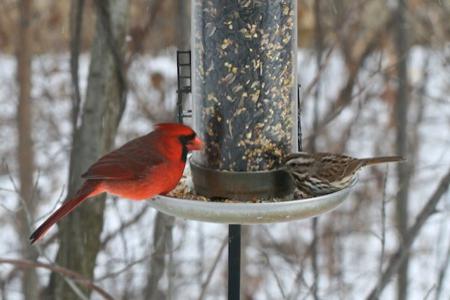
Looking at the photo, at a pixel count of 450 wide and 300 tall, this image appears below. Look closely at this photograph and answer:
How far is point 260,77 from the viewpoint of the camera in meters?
3.44

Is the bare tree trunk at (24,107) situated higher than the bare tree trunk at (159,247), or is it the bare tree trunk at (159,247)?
the bare tree trunk at (24,107)

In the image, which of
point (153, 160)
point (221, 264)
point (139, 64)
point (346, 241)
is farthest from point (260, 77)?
point (346, 241)

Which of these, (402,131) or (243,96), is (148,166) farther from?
(402,131)

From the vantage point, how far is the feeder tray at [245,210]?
298 cm

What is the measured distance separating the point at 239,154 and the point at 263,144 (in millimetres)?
111

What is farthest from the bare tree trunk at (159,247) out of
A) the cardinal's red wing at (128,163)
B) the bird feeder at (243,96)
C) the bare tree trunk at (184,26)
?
the cardinal's red wing at (128,163)

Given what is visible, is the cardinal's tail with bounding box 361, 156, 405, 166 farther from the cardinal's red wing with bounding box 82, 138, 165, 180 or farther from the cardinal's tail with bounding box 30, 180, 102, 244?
the cardinal's tail with bounding box 30, 180, 102, 244

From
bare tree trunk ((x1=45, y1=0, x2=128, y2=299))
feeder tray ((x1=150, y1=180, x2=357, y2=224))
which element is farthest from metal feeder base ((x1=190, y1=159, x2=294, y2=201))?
bare tree trunk ((x1=45, y1=0, x2=128, y2=299))

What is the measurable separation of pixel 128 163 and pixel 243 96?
1.76 feet

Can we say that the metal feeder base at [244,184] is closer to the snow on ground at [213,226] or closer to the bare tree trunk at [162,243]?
the bare tree trunk at [162,243]

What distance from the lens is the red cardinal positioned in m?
3.19

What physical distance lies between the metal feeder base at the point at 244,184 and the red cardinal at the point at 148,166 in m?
0.19

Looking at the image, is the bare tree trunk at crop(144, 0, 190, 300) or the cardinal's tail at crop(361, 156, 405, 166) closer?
the cardinal's tail at crop(361, 156, 405, 166)

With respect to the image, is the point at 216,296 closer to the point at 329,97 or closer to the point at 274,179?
the point at 329,97
